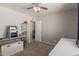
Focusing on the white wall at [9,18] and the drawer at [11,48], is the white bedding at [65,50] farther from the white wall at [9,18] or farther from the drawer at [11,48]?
the white wall at [9,18]

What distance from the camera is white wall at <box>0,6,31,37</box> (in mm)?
3844

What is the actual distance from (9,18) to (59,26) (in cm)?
297

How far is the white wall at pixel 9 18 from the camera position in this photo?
384 centimetres

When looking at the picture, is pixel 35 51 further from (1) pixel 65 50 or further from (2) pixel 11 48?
(1) pixel 65 50

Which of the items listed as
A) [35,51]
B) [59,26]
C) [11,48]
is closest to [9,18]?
[11,48]

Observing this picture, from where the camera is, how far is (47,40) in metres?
5.61

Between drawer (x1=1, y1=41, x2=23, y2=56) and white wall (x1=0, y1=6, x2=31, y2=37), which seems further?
white wall (x1=0, y1=6, x2=31, y2=37)

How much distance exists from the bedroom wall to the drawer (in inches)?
93.2

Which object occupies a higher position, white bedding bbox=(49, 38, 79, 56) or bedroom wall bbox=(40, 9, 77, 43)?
bedroom wall bbox=(40, 9, 77, 43)

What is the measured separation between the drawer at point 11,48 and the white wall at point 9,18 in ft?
2.68

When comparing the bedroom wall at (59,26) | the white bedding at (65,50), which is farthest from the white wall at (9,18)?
the white bedding at (65,50)

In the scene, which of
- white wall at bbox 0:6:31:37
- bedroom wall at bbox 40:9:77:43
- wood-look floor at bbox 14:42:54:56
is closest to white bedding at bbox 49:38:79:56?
wood-look floor at bbox 14:42:54:56

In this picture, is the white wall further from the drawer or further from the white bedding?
the white bedding

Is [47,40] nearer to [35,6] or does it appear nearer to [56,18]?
[56,18]
